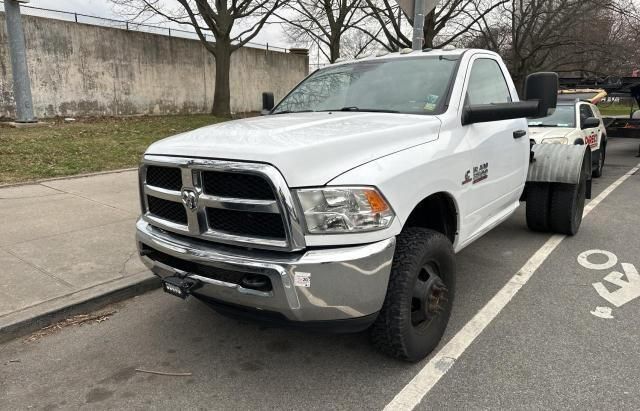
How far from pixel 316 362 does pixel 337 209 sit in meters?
1.20

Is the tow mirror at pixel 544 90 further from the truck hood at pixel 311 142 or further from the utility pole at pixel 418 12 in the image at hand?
the utility pole at pixel 418 12

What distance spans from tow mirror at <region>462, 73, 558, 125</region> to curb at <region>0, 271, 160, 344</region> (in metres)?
2.98

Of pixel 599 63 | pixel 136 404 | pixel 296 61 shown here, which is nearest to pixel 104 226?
pixel 136 404

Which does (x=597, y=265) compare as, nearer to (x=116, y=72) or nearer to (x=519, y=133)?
(x=519, y=133)

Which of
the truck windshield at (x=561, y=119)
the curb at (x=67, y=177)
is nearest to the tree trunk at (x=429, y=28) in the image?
the truck windshield at (x=561, y=119)

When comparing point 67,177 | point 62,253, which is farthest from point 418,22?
point 67,177

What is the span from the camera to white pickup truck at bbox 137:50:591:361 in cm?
252

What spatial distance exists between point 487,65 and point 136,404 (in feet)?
12.4

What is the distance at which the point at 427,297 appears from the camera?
3.06m

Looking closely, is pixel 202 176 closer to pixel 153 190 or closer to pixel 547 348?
pixel 153 190

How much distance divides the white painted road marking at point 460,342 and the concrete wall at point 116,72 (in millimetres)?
14135

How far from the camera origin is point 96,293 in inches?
160

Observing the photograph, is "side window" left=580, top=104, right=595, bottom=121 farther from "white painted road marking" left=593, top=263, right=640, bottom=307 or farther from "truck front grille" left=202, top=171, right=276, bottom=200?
"truck front grille" left=202, top=171, right=276, bottom=200

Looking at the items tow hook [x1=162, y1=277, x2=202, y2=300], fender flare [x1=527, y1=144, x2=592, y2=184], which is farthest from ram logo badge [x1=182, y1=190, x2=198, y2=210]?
fender flare [x1=527, y1=144, x2=592, y2=184]
